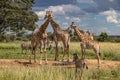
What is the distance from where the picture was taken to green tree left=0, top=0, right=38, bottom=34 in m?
41.5

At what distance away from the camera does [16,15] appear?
136ft

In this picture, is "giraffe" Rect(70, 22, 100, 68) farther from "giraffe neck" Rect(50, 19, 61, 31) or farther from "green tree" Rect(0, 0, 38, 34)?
"green tree" Rect(0, 0, 38, 34)

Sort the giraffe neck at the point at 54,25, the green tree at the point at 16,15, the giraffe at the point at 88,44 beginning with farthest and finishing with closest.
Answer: the green tree at the point at 16,15, the giraffe neck at the point at 54,25, the giraffe at the point at 88,44

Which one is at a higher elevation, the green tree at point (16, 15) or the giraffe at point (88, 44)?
the green tree at point (16, 15)

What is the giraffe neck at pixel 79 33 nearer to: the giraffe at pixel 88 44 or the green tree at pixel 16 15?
the giraffe at pixel 88 44

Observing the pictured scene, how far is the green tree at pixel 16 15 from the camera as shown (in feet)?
136

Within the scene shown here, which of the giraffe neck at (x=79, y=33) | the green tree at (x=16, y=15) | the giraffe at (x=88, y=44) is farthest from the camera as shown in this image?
the green tree at (x=16, y=15)

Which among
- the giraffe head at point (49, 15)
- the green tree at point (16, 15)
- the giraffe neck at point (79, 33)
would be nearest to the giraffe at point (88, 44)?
the giraffe neck at point (79, 33)

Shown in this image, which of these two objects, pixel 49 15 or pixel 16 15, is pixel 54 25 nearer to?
pixel 49 15

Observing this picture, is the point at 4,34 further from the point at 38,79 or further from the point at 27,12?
the point at 38,79

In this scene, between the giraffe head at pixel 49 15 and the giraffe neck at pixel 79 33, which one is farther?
the giraffe head at pixel 49 15

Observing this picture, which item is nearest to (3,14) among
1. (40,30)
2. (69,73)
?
(40,30)

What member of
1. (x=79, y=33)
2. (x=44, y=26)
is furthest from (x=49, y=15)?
(x=79, y=33)

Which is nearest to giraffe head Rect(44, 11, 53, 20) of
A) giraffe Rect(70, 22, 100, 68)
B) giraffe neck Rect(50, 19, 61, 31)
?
giraffe neck Rect(50, 19, 61, 31)
